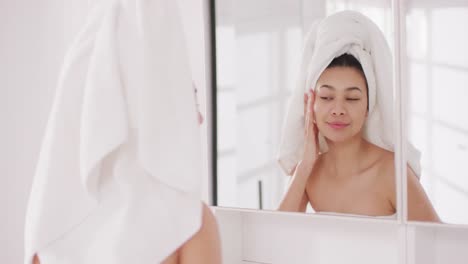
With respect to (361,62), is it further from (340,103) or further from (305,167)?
(305,167)

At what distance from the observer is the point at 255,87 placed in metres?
1.75

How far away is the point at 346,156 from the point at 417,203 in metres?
0.22

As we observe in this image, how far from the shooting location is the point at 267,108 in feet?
5.65

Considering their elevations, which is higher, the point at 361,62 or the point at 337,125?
the point at 361,62

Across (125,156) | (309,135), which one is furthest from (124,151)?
(309,135)

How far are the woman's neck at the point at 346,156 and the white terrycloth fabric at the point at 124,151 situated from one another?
0.57m

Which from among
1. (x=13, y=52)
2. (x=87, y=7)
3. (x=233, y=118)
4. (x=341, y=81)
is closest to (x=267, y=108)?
(x=233, y=118)

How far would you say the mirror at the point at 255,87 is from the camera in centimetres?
167

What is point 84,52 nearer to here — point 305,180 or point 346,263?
point 305,180

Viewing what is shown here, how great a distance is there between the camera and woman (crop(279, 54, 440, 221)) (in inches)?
60.9

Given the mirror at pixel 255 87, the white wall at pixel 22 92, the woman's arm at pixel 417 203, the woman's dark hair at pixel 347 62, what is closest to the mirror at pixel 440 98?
the woman's arm at pixel 417 203

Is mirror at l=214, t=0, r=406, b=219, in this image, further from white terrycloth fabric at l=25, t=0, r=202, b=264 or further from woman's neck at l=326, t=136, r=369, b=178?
white terrycloth fabric at l=25, t=0, r=202, b=264

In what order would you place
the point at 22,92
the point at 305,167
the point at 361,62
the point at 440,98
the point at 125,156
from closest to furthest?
the point at 125,156 → the point at 440,98 → the point at 361,62 → the point at 305,167 → the point at 22,92

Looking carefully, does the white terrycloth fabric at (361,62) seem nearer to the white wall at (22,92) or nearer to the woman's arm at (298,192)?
the woman's arm at (298,192)
